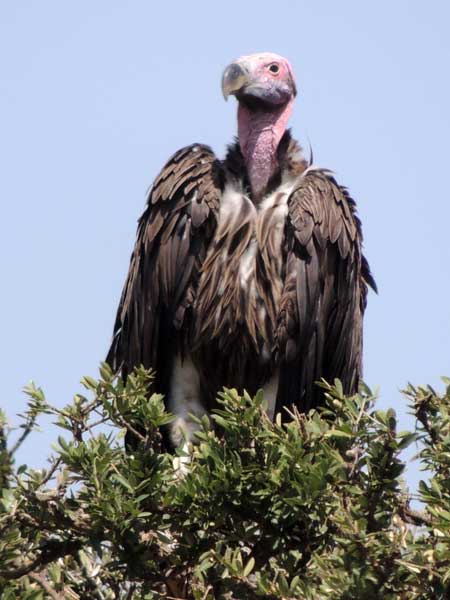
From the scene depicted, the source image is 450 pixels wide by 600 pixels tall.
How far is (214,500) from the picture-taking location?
Answer: 6441 mm

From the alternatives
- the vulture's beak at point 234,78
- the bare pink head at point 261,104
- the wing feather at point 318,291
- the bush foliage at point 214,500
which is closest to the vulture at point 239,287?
the wing feather at point 318,291

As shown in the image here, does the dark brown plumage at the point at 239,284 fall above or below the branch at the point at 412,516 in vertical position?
above

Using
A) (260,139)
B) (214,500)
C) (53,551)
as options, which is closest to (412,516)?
(214,500)

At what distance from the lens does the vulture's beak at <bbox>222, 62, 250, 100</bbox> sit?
9.05 metres

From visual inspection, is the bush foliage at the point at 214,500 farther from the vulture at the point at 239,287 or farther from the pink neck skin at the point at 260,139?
the pink neck skin at the point at 260,139

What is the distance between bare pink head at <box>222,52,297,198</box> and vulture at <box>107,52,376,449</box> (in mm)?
140

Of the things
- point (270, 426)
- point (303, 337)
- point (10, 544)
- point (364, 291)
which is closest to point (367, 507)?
point (270, 426)

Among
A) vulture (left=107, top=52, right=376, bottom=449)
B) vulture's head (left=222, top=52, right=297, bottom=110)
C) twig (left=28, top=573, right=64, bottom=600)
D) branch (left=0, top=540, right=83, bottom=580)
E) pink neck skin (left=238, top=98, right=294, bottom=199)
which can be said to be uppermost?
vulture's head (left=222, top=52, right=297, bottom=110)

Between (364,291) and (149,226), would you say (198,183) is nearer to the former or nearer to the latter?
(149,226)

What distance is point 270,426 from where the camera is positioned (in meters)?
6.50

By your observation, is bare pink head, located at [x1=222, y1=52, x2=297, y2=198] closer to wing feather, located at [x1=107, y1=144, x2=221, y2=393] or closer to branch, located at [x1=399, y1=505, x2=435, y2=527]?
wing feather, located at [x1=107, y1=144, x2=221, y2=393]

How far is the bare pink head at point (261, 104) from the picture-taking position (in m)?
9.05

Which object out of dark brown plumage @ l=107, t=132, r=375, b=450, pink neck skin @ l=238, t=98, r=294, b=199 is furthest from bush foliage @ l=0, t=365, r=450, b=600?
pink neck skin @ l=238, t=98, r=294, b=199

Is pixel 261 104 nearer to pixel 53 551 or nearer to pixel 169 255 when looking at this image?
pixel 169 255
